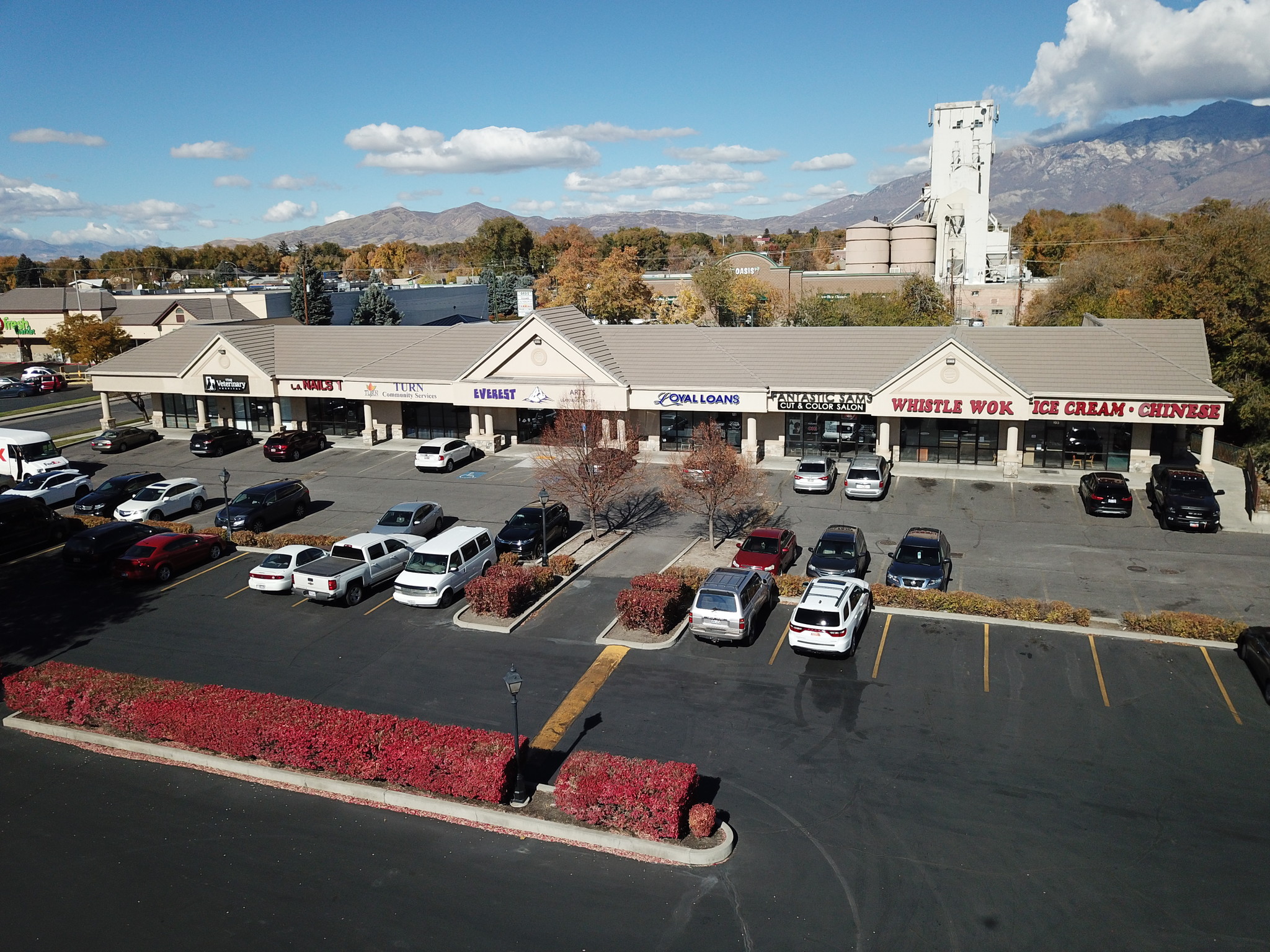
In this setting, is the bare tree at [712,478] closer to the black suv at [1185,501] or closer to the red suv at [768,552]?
the red suv at [768,552]

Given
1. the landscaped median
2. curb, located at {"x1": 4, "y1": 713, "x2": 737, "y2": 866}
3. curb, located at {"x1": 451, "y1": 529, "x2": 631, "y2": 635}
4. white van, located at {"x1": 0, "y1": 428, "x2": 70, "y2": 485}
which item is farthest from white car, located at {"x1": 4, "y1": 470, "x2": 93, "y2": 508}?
curb, located at {"x1": 451, "y1": 529, "x2": 631, "y2": 635}

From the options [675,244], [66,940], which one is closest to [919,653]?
[66,940]

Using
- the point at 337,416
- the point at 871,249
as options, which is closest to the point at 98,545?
the point at 337,416

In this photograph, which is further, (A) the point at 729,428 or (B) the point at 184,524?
(A) the point at 729,428

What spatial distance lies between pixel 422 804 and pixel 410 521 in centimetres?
1728

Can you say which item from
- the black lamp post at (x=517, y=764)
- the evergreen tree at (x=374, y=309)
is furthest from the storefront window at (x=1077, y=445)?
the evergreen tree at (x=374, y=309)

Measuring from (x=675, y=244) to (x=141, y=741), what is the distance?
187501 millimetres

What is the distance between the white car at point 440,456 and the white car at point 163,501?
9786mm

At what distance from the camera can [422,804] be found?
53.6 feet

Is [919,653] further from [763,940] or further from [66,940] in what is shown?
[66,940]

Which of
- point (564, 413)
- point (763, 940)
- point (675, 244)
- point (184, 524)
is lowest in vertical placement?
point (763, 940)

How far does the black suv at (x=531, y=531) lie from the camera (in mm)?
30844

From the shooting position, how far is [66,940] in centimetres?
1317

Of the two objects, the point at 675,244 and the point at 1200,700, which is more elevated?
the point at 675,244
